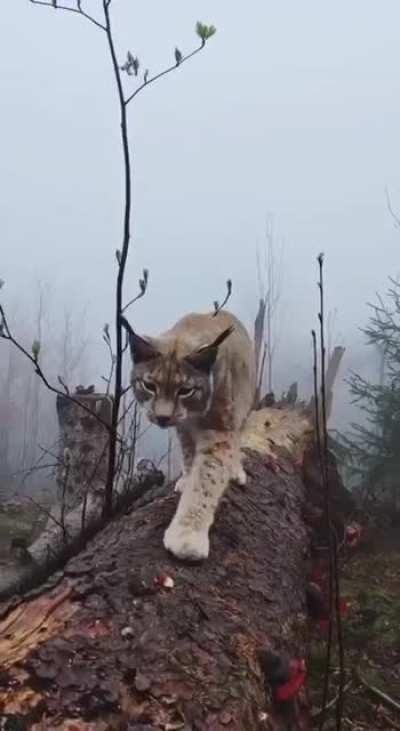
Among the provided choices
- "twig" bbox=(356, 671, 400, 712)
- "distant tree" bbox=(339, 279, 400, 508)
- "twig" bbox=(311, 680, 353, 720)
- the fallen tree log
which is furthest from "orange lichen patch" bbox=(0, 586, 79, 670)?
"distant tree" bbox=(339, 279, 400, 508)

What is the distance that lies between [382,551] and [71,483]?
2.44 m

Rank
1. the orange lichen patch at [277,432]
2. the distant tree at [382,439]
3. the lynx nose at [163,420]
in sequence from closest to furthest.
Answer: the lynx nose at [163,420], the orange lichen patch at [277,432], the distant tree at [382,439]

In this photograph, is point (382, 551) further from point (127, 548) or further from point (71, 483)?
point (127, 548)

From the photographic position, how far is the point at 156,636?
5.01ft

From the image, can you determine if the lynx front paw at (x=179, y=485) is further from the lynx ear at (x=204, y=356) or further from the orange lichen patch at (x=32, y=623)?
the orange lichen patch at (x=32, y=623)

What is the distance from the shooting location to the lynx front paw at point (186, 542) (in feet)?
6.49

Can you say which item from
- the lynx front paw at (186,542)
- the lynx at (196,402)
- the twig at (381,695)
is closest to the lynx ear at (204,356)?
the lynx at (196,402)

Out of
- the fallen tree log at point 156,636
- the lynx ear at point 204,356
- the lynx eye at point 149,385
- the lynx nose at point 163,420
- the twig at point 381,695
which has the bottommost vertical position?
the twig at point 381,695

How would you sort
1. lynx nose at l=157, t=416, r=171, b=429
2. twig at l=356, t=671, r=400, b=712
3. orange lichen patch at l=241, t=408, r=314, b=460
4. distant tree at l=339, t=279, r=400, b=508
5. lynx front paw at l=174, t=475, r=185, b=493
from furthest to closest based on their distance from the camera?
1. distant tree at l=339, t=279, r=400, b=508
2. orange lichen patch at l=241, t=408, r=314, b=460
3. lynx front paw at l=174, t=475, r=185, b=493
4. twig at l=356, t=671, r=400, b=712
5. lynx nose at l=157, t=416, r=171, b=429

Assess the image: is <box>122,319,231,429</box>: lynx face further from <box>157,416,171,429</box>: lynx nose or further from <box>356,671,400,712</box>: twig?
<box>356,671,400,712</box>: twig

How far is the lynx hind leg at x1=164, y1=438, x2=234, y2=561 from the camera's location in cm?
200

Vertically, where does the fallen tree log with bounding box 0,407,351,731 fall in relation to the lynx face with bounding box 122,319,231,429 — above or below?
below

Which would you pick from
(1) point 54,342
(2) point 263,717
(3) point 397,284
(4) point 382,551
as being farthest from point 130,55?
(1) point 54,342

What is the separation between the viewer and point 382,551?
17.6 feet
